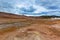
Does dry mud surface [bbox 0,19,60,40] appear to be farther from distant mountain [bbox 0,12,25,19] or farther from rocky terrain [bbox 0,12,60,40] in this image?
distant mountain [bbox 0,12,25,19]

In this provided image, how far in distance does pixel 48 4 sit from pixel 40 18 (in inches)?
7.3

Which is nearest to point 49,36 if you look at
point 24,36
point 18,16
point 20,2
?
point 24,36

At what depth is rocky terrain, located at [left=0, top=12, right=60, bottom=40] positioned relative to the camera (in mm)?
893

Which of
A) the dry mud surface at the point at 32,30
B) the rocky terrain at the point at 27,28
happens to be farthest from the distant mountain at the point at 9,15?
the dry mud surface at the point at 32,30

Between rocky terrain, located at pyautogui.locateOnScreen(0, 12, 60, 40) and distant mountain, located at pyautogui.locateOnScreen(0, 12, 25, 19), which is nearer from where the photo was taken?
rocky terrain, located at pyautogui.locateOnScreen(0, 12, 60, 40)

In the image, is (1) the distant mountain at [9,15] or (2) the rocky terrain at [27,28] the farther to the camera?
(1) the distant mountain at [9,15]

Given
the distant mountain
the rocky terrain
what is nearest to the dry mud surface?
the rocky terrain

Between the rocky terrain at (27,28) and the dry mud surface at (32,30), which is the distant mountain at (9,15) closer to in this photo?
the rocky terrain at (27,28)

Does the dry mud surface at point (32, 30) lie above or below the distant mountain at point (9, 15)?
below

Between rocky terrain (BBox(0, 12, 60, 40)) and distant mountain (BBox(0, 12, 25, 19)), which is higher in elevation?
distant mountain (BBox(0, 12, 25, 19))

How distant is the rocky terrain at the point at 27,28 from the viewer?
0.89 meters

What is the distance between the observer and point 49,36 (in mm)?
903

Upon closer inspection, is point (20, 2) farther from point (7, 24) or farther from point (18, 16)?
point (7, 24)

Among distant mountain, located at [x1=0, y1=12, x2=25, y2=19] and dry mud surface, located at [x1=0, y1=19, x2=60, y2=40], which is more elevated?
distant mountain, located at [x1=0, y1=12, x2=25, y2=19]
